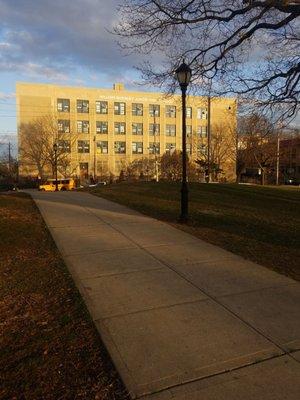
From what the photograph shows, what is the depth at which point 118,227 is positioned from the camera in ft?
32.5

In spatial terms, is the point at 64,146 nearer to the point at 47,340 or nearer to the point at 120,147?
the point at 120,147

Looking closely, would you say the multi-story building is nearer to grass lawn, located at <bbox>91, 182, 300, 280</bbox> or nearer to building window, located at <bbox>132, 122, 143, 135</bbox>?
building window, located at <bbox>132, 122, 143, 135</bbox>

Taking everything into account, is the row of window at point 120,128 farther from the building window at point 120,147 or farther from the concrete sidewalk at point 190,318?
the concrete sidewalk at point 190,318

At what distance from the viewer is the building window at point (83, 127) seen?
78.2 meters

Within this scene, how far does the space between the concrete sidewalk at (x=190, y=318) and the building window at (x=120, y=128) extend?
7511cm

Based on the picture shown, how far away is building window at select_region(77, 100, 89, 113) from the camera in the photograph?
7788cm

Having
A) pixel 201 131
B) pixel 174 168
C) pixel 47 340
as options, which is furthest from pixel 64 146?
pixel 47 340

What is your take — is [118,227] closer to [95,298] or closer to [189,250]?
[189,250]

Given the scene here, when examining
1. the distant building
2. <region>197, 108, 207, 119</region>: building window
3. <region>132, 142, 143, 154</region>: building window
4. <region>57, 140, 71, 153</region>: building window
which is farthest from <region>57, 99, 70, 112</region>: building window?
the distant building

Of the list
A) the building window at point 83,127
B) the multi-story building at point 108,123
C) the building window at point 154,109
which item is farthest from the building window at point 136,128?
the building window at point 83,127

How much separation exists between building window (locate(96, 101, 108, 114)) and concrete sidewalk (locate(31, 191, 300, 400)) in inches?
2927

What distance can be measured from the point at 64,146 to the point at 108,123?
43.5 ft

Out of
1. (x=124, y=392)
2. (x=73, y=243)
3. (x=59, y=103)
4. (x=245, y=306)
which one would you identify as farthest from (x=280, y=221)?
(x=59, y=103)

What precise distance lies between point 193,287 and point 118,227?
4733mm
